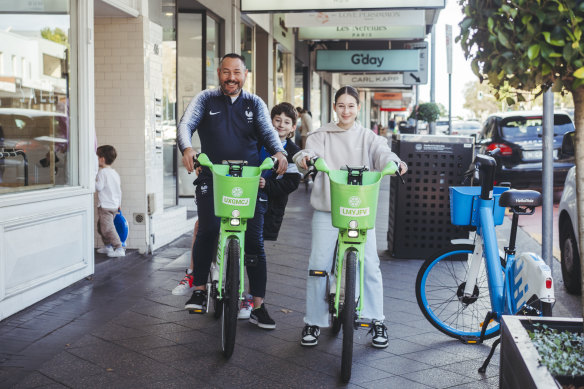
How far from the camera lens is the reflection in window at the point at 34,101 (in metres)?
5.89

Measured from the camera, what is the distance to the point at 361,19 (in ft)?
39.9

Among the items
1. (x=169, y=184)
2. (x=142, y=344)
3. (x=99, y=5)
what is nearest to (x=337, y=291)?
(x=142, y=344)

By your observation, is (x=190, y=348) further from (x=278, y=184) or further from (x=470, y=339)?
(x=470, y=339)

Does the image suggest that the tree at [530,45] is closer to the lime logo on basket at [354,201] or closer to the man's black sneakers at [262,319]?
the lime logo on basket at [354,201]

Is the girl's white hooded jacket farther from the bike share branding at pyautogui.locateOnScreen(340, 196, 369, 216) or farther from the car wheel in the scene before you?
the car wheel

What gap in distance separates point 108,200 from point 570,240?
4.62m

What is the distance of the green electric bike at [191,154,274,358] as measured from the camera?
4.26 m

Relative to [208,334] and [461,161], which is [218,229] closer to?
[208,334]

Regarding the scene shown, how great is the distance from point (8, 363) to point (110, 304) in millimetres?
1490

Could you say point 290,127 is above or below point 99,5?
below

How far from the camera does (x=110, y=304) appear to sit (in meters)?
5.75

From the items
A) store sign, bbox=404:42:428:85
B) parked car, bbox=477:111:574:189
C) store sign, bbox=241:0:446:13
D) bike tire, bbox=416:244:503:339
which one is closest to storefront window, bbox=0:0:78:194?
store sign, bbox=241:0:446:13

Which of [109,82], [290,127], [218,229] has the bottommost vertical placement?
[218,229]

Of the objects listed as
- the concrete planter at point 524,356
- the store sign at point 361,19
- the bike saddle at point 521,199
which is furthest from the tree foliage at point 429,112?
the concrete planter at point 524,356
